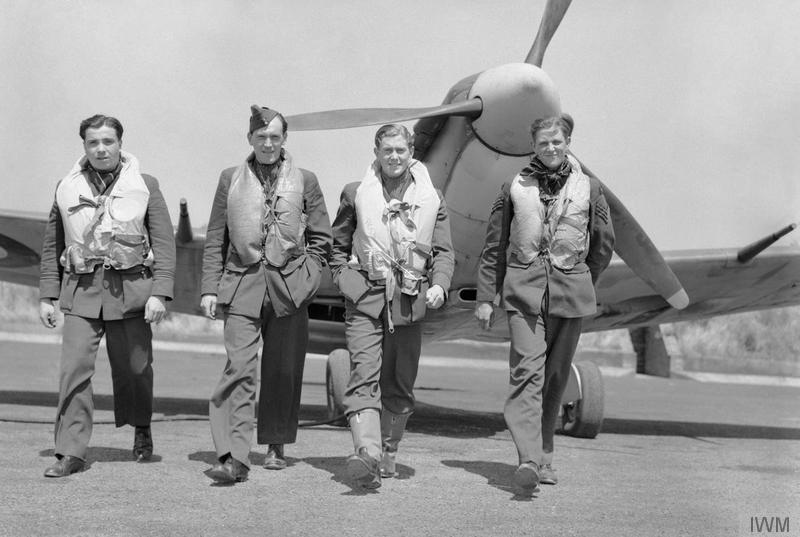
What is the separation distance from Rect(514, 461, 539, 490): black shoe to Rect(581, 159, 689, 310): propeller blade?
9.26 feet

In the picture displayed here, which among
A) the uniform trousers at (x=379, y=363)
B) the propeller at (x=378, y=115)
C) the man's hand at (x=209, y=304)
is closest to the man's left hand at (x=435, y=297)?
the uniform trousers at (x=379, y=363)

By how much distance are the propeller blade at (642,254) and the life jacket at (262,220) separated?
2923mm

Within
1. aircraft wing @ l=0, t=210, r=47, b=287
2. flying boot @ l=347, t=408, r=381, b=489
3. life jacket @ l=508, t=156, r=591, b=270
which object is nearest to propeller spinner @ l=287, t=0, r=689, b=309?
life jacket @ l=508, t=156, r=591, b=270

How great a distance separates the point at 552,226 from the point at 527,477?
4.61ft

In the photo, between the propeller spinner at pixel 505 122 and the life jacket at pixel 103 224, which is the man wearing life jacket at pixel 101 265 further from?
the propeller spinner at pixel 505 122

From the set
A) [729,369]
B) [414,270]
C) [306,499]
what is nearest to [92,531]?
[306,499]

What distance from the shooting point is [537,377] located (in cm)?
543

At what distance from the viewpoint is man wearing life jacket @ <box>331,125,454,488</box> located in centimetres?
537

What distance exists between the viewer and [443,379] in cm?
2059

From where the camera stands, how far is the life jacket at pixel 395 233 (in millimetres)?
5438

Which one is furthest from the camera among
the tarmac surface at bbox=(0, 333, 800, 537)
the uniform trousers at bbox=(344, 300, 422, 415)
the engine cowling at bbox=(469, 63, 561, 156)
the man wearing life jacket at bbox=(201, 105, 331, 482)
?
the engine cowling at bbox=(469, 63, 561, 156)

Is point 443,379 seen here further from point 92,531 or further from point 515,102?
point 92,531

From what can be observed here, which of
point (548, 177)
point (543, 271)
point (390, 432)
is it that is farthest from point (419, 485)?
point (548, 177)

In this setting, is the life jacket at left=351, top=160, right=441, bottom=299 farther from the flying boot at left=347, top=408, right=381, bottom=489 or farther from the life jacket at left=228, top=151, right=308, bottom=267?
the flying boot at left=347, top=408, right=381, bottom=489
